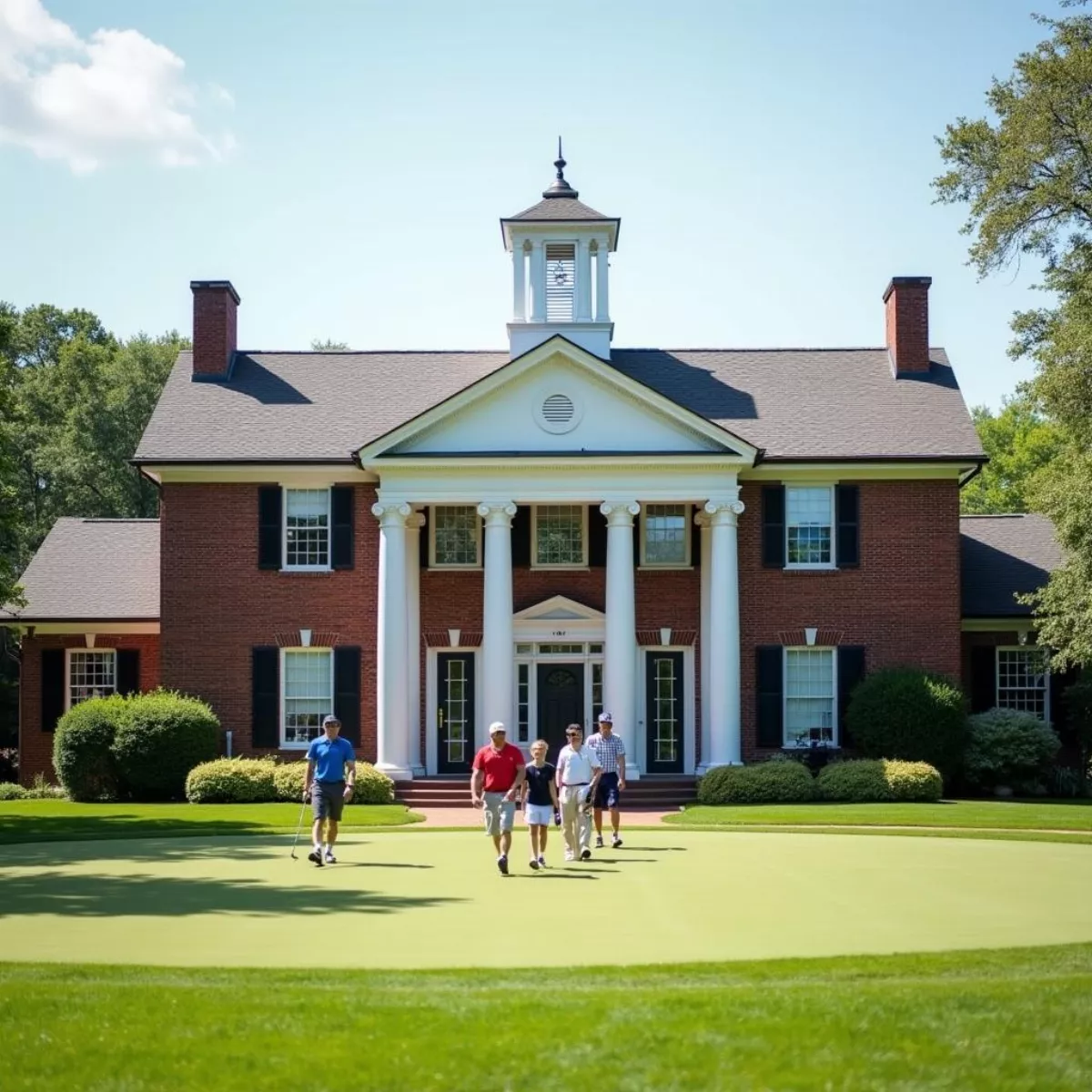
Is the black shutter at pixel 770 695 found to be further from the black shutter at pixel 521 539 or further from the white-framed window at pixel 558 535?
the black shutter at pixel 521 539

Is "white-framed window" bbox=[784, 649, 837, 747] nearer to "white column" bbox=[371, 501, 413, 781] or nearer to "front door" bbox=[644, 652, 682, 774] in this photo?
"front door" bbox=[644, 652, 682, 774]

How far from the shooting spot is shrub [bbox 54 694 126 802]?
32.7 metres

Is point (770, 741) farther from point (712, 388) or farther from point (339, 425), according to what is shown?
point (339, 425)

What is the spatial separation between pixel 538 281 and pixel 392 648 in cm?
964

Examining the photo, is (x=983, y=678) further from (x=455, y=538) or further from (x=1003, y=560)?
(x=455, y=538)

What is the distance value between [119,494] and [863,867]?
44953mm

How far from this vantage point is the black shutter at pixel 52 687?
3675 centimetres

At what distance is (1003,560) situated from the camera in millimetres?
38094

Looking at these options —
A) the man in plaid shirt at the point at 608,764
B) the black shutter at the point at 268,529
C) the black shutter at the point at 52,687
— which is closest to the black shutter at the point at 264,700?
the black shutter at the point at 268,529

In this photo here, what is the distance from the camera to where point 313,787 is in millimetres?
20156

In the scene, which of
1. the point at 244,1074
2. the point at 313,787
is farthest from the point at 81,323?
the point at 244,1074

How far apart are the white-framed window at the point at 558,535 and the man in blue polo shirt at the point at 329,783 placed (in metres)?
14.7

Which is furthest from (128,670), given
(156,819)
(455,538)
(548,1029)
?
(548,1029)

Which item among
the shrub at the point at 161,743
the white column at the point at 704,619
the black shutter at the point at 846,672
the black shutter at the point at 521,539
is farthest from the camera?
the black shutter at the point at 521,539
